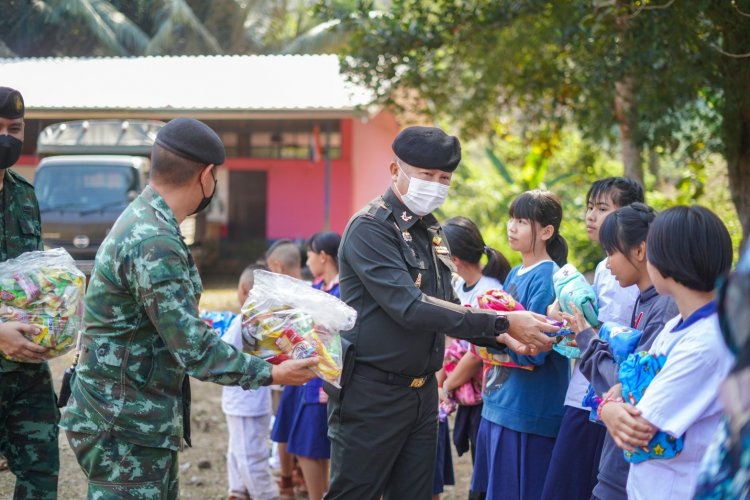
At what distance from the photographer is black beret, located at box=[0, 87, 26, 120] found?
12.7 feet

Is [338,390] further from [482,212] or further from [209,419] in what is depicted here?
[482,212]

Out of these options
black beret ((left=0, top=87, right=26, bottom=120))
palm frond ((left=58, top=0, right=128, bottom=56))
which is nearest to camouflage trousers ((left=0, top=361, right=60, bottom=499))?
black beret ((left=0, top=87, right=26, bottom=120))

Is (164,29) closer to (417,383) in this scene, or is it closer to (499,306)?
(499,306)

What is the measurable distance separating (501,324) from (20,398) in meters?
2.24

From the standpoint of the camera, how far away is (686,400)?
8.98 ft

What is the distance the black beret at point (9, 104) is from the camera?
387cm

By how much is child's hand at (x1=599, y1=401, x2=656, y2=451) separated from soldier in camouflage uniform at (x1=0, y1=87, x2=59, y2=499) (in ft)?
8.45

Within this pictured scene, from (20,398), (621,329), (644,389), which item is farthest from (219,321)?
(644,389)

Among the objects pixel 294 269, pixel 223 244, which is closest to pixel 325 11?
pixel 294 269

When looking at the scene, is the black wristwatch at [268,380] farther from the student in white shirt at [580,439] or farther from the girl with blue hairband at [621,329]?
the student in white shirt at [580,439]

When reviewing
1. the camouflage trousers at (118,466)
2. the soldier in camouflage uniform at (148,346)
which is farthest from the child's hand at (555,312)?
the camouflage trousers at (118,466)

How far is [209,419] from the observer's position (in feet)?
25.8

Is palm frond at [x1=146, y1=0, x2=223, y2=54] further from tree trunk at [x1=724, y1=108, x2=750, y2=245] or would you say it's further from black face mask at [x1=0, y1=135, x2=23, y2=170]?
black face mask at [x1=0, y1=135, x2=23, y2=170]

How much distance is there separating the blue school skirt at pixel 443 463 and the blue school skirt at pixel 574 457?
1.03m
